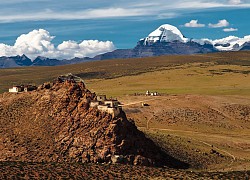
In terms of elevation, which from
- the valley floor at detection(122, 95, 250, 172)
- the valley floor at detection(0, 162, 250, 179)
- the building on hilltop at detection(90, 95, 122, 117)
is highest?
the building on hilltop at detection(90, 95, 122, 117)

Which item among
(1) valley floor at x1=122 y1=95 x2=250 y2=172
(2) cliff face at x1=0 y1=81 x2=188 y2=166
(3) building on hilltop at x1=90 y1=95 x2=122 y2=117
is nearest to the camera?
(2) cliff face at x1=0 y1=81 x2=188 y2=166

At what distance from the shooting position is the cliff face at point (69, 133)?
156ft

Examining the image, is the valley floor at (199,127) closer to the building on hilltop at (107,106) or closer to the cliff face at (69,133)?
the cliff face at (69,133)

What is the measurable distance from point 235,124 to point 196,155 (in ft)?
113

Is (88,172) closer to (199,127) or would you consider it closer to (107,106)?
(107,106)

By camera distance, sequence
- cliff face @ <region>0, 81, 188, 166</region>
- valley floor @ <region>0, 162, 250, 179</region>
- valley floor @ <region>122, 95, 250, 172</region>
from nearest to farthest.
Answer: valley floor @ <region>0, 162, 250, 179</region> < cliff face @ <region>0, 81, 188, 166</region> < valley floor @ <region>122, 95, 250, 172</region>

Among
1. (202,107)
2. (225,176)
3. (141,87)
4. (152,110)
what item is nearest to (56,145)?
(225,176)

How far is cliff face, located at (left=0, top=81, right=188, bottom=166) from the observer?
156 ft

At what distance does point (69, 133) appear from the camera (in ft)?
163

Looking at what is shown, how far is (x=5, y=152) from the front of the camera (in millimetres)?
48406

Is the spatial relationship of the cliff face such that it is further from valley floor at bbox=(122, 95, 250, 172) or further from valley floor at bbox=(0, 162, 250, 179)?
valley floor at bbox=(122, 95, 250, 172)

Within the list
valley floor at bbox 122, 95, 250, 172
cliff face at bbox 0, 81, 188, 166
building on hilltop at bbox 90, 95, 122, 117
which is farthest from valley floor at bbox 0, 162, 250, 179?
valley floor at bbox 122, 95, 250, 172

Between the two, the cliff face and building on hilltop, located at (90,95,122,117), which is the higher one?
building on hilltop, located at (90,95,122,117)

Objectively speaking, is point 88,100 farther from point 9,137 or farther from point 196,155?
point 196,155
